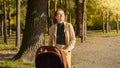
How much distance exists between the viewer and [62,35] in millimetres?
8570

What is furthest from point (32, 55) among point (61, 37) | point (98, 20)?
point (98, 20)

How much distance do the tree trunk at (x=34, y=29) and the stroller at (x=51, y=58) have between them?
8.36 m

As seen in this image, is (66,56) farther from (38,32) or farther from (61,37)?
(38,32)

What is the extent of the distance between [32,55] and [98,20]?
46.3 meters

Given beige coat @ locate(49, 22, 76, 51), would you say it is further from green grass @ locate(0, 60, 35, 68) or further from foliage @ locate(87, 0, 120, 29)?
foliage @ locate(87, 0, 120, 29)

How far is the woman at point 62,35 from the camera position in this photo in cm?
844

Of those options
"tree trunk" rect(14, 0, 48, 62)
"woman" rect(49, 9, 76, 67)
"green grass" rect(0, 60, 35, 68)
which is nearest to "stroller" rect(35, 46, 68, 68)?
"woman" rect(49, 9, 76, 67)

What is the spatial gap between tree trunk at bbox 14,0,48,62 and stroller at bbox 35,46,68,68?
329 inches

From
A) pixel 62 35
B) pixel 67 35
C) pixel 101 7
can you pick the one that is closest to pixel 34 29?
pixel 62 35

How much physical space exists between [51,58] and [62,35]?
61 centimetres

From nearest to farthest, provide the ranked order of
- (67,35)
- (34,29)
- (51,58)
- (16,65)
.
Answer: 1. (51,58)
2. (67,35)
3. (16,65)
4. (34,29)

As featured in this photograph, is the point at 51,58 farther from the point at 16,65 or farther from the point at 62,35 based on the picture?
the point at 16,65

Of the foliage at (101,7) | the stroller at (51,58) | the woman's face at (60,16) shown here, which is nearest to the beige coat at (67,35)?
the woman's face at (60,16)

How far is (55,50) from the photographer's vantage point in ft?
26.5
